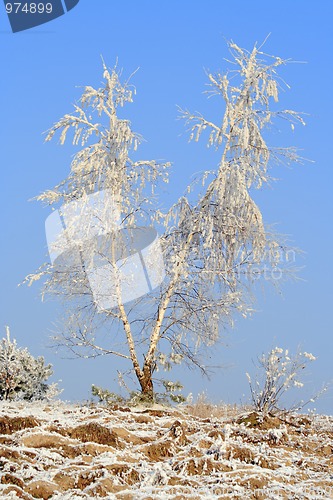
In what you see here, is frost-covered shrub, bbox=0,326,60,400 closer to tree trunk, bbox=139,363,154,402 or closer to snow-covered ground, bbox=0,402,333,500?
tree trunk, bbox=139,363,154,402

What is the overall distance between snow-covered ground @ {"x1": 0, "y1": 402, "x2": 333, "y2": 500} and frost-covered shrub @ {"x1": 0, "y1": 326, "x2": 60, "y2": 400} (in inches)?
240

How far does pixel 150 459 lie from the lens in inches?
353

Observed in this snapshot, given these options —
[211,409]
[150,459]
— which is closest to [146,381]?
[211,409]

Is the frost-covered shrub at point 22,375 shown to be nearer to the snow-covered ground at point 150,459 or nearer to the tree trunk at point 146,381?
the tree trunk at point 146,381

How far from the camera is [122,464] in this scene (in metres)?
8.07

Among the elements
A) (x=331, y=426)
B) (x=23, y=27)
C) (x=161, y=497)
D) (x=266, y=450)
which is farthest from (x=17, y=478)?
(x=23, y=27)

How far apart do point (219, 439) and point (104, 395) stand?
7.53 metres

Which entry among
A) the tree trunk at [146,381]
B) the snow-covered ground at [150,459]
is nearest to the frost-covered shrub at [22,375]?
the tree trunk at [146,381]

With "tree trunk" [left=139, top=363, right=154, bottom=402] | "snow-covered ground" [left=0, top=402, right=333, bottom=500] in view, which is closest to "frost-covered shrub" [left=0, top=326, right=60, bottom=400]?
"tree trunk" [left=139, top=363, right=154, bottom=402]

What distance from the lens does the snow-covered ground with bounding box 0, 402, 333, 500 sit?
24.4 ft

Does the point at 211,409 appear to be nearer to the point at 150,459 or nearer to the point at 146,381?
the point at 146,381

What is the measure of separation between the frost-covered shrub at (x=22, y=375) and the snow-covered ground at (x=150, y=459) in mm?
6101

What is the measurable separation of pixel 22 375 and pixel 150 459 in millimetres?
10205

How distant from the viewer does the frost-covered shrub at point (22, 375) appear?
17.8 meters
